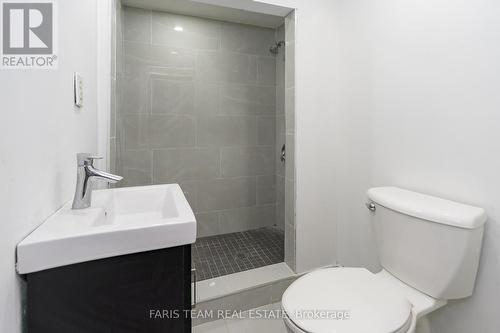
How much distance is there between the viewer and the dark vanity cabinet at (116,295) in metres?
0.56

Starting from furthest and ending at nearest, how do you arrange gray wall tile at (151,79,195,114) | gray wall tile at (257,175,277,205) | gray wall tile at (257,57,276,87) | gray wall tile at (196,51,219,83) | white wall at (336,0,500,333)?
gray wall tile at (257,175,277,205)
gray wall tile at (257,57,276,87)
gray wall tile at (196,51,219,83)
gray wall tile at (151,79,195,114)
white wall at (336,0,500,333)

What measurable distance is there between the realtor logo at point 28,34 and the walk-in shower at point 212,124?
122cm

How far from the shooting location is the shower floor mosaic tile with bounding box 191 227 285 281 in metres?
1.79

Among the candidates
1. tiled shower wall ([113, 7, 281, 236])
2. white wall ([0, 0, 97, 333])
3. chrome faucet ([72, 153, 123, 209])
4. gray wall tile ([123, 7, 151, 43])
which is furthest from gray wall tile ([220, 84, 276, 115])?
chrome faucet ([72, 153, 123, 209])

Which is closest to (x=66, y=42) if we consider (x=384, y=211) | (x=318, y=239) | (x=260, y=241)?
(x=384, y=211)

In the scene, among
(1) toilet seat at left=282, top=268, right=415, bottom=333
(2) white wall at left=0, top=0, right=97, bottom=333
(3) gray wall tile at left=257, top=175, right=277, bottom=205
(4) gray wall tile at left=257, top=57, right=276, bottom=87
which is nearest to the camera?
(2) white wall at left=0, top=0, right=97, bottom=333

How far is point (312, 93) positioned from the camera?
1.67 metres

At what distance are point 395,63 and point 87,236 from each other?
1521mm

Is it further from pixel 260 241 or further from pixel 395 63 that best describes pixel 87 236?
pixel 260 241

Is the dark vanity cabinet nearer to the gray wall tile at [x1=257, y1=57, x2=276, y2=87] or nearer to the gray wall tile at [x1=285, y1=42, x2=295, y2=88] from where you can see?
the gray wall tile at [x1=285, y1=42, x2=295, y2=88]

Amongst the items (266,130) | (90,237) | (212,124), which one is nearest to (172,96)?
(212,124)

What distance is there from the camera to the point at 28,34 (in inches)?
25.4

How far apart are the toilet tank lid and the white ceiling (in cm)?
129

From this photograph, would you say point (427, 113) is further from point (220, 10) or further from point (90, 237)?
point (220, 10)
